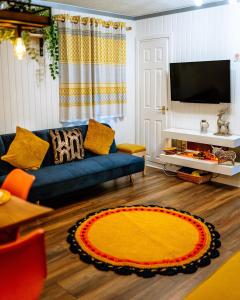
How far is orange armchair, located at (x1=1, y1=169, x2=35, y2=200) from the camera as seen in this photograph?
2.57 metres

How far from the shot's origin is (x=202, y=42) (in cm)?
518

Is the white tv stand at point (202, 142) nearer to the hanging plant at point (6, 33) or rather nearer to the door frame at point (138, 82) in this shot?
the door frame at point (138, 82)

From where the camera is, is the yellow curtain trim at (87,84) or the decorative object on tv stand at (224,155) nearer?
the decorative object on tv stand at (224,155)

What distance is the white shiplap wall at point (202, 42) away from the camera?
4844 mm

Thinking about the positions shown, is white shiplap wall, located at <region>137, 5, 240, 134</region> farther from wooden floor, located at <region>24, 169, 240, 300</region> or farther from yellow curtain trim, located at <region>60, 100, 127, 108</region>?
wooden floor, located at <region>24, 169, 240, 300</region>

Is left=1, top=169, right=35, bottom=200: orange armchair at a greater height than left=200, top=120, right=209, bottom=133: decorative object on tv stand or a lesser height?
lesser

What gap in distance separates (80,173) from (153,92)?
2263 mm

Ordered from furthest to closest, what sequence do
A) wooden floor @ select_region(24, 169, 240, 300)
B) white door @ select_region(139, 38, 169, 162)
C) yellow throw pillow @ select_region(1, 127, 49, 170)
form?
1. white door @ select_region(139, 38, 169, 162)
2. yellow throw pillow @ select_region(1, 127, 49, 170)
3. wooden floor @ select_region(24, 169, 240, 300)

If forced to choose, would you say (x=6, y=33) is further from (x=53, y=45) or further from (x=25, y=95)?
(x=53, y=45)

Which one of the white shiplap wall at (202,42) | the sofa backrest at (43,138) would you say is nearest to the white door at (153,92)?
the white shiplap wall at (202,42)

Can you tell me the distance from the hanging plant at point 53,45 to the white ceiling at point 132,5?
0.40 m

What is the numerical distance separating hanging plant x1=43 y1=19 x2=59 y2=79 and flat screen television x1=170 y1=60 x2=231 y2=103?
1.74 m

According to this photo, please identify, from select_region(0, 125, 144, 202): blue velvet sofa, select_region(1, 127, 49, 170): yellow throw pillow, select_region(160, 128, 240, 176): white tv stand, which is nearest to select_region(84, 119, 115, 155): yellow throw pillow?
select_region(0, 125, 144, 202): blue velvet sofa

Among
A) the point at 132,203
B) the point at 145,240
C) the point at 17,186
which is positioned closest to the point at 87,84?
the point at 132,203
